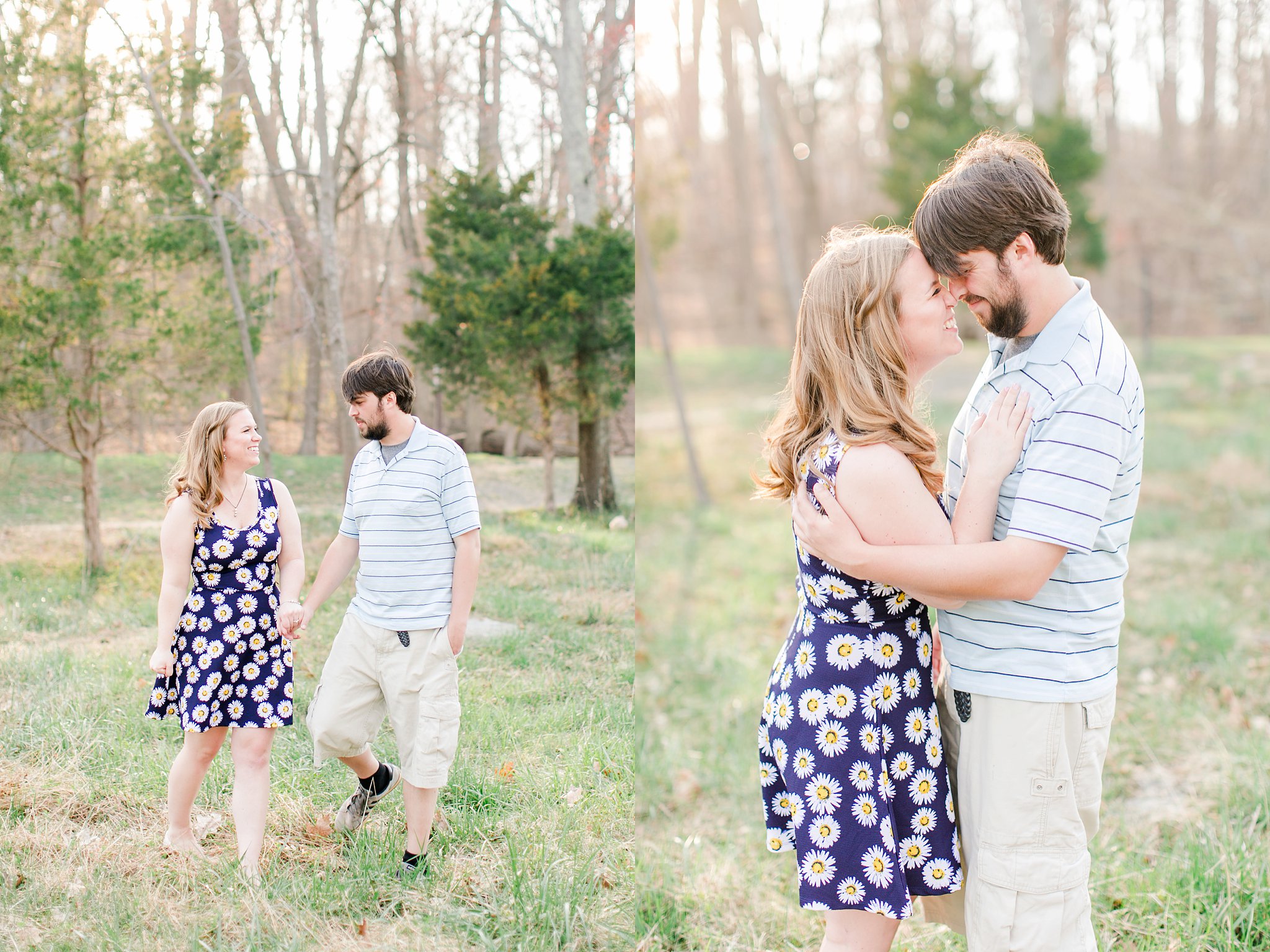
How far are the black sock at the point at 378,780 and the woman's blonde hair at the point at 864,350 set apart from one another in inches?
50.4

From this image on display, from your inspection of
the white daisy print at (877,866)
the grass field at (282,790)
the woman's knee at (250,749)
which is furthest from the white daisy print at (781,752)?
the woman's knee at (250,749)

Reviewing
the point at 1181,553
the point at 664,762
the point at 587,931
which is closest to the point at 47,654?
the point at 587,931

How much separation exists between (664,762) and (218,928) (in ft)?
8.25

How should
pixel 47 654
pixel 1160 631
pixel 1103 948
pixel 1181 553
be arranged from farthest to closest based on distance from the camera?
pixel 1181 553 < pixel 1160 631 < pixel 1103 948 < pixel 47 654

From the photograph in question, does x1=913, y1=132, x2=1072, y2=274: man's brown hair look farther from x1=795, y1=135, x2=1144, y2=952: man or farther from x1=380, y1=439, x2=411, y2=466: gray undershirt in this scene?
x1=380, y1=439, x2=411, y2=466: gray undershirt

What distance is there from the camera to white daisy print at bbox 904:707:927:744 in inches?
76.3

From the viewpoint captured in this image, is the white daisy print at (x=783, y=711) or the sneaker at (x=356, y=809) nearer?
the white daisy print at (x=783, y=711)

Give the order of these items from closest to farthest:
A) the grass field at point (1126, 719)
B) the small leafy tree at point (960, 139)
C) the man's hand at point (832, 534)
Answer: the man's hand at point (832, 534) → the grass field at point (1126, 719) → the small leafy tree at point (960, 139)

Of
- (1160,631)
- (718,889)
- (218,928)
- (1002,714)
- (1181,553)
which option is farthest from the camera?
(1181,553)

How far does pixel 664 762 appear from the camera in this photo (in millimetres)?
4379

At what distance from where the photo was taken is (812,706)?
1940 mm

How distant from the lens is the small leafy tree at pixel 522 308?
2.51m

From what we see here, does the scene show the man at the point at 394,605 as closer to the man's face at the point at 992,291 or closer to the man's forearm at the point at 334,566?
the man's forearm at the point at 334,566

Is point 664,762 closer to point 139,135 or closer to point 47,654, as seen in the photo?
point 47,654
